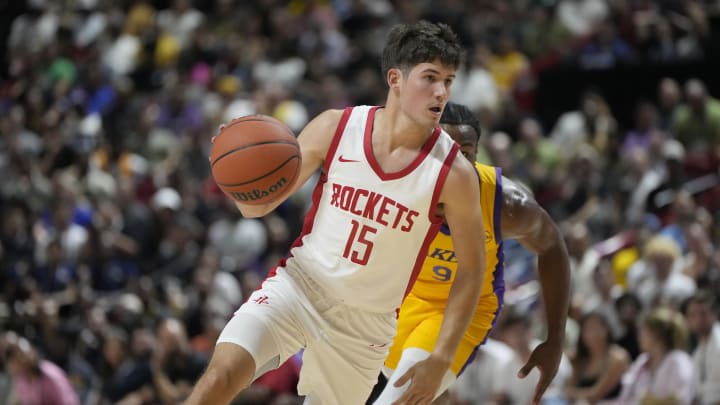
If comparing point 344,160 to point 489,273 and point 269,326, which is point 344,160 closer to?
point 269,326

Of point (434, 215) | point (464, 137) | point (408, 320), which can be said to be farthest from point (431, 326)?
point (464, 137)

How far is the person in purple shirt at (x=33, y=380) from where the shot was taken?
896cm

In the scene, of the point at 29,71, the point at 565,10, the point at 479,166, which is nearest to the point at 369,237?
the point at 479,166

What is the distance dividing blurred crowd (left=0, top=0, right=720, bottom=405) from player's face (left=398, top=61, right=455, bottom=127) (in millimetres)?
3520

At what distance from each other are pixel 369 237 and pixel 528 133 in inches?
295

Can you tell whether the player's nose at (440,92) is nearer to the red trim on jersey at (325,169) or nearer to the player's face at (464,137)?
the red trim on jersey at (325,169)

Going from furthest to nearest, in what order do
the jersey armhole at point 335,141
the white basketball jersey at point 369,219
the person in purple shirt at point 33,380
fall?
1. the person in purple shirt at point 33,380
2. the jersey armhole at point 335,141
3. the white basketball jersey at point 369,219

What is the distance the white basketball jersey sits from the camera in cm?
444

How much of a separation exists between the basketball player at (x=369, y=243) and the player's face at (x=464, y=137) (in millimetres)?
582

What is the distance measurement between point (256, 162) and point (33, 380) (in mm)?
5374

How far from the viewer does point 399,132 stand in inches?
178

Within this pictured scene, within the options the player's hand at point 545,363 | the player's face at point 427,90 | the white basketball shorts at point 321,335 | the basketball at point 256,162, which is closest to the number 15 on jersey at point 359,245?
the white basketball shorts at point 321,335

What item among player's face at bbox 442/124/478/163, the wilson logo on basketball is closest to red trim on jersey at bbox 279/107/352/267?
the wilson logo on basketball

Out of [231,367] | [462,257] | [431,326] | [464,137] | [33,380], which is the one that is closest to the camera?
[231,367]
